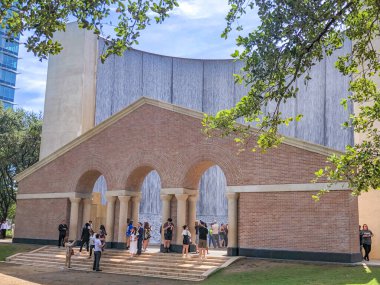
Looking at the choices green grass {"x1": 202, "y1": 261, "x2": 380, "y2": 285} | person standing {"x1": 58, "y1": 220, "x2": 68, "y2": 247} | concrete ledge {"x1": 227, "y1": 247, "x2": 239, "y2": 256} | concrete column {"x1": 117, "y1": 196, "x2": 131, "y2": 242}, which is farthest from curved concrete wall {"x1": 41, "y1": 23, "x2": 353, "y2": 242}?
green grass {"x1": 202, "y1": 261, "x2": 380, "y2": 285}

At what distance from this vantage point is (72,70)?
41.1m

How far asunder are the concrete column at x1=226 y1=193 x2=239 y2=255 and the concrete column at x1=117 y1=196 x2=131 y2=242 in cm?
612

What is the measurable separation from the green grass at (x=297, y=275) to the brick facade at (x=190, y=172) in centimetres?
136

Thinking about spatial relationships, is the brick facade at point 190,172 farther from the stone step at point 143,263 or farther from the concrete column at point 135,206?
the stone step at point 143,263

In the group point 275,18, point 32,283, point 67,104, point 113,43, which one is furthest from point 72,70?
point 275,18

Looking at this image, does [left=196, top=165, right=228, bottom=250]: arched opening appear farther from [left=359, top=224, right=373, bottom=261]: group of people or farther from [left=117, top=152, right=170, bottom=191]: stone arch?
[left=359, top=224, right=373, bottom=261]: group of people

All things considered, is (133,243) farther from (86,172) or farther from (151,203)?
(151,203)

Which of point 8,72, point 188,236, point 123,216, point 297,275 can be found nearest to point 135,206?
point 123,216

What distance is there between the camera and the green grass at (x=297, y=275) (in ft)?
46.6

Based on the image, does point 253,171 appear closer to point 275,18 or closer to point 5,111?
point 275,18

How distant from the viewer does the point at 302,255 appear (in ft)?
59.2

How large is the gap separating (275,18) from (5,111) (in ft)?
117

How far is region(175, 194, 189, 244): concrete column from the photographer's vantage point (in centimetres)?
2138

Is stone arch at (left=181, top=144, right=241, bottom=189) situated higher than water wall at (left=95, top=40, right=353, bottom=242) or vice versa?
water wall at (left=95, top=40, right=353, bottom=242)
